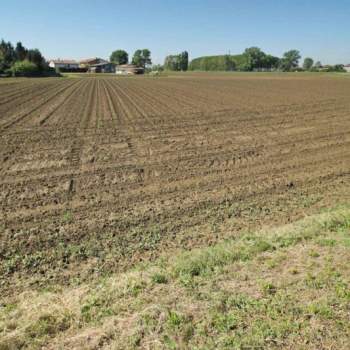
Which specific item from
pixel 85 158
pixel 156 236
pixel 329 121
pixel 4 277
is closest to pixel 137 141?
pixel 85 158

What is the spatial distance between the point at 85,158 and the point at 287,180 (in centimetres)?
574

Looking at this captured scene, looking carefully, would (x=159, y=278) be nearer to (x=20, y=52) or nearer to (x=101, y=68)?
(x=20, y=52)

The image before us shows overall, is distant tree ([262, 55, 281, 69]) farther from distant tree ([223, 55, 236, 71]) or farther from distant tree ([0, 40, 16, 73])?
distant tree ([0, 40, 16, 73])

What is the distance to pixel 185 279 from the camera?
14.0 feet

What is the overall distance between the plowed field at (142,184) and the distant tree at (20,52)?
89237 millimetres

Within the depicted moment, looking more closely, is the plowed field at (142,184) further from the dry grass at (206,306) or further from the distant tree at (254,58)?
the distant tree at (254,58)

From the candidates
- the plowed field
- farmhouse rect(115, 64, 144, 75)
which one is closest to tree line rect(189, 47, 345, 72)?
farmhouse rect(115, 64, 144, 75)

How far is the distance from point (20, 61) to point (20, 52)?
13495 millimetres

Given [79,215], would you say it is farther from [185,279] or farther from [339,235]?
[339,235]

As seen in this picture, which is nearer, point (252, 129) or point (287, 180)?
point (287, 180)

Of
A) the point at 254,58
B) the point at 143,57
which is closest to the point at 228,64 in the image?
the point at 254,58

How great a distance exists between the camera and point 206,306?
12.0 ft

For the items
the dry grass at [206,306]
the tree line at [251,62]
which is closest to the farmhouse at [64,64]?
the tree line at [251,62]

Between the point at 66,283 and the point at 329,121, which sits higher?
the point at 329,121
